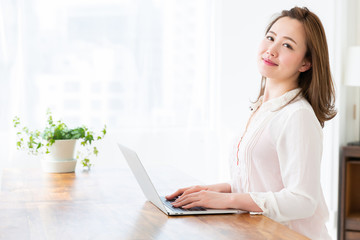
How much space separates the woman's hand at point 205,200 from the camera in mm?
1742

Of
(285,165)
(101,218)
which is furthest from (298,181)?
(101,218)

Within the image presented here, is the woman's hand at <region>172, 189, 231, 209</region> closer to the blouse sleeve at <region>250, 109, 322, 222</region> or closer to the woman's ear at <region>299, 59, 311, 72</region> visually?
the blouse sleeve at <region>250, 109, 322, 222</region>

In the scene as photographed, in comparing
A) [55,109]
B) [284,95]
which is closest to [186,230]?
[284,95]

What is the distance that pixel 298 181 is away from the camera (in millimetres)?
1729

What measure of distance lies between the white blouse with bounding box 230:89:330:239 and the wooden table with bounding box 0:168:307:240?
0.12 meters

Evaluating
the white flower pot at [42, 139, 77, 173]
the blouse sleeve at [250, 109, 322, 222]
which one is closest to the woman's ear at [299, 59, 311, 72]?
the blouse sleeve at [250, 109, 322, 222]

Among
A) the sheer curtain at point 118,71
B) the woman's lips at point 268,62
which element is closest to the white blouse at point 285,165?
the woman's lips at point 268,62

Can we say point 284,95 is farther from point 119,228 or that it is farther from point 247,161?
point 119,228

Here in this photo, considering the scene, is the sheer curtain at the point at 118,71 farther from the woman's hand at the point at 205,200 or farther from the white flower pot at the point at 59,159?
the woman's hand at the point at 205,200

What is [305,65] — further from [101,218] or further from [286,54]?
[101,218]

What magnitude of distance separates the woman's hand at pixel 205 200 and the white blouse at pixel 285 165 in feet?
0.31

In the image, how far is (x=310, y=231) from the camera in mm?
1842

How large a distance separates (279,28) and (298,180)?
580mm

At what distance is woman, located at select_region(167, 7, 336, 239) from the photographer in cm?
174
